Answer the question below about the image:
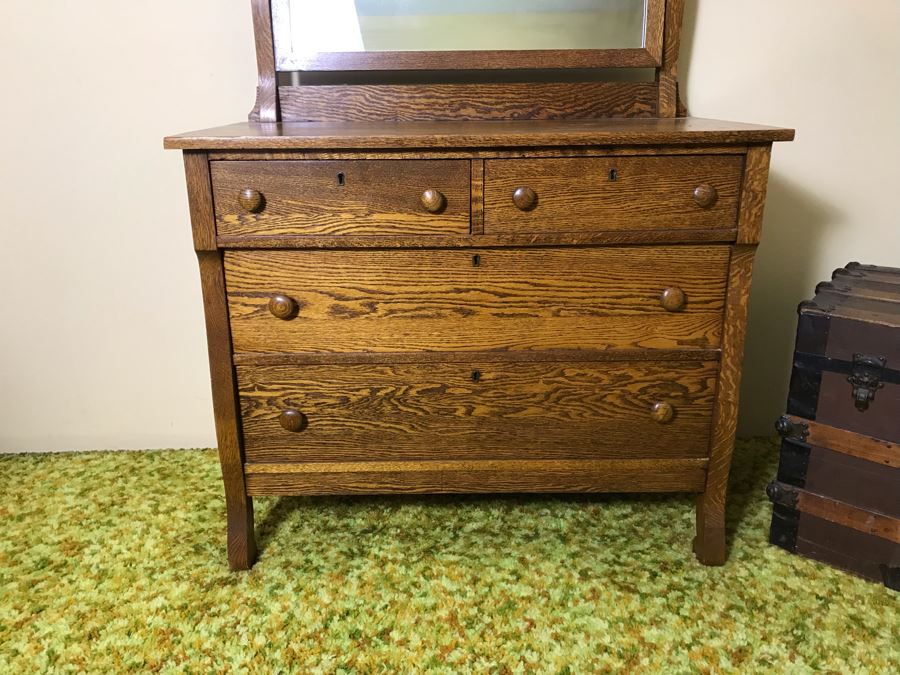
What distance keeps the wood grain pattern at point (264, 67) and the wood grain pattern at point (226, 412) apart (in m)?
0.50

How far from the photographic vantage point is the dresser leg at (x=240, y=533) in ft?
5.21

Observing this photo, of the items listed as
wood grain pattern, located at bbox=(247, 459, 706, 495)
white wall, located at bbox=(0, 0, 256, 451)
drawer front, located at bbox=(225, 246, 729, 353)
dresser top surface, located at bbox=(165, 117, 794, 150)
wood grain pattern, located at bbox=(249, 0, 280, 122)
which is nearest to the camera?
dresser top surface, located at bbox=(165, 117, 794, 150)

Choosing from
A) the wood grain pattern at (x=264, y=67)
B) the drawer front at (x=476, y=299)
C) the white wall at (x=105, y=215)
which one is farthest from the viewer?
the white wall at (x=105, y=215)

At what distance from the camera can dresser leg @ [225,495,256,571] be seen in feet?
5.21

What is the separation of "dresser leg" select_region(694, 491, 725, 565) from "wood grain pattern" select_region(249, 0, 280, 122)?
144 centimetres

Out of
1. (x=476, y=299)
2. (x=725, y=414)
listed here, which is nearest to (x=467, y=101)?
(x=476, y=299)

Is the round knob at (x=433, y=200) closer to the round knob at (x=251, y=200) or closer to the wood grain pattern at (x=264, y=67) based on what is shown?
the round knob at (x=251, y=200)

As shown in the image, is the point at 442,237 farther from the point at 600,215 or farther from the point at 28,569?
the point at 28,569

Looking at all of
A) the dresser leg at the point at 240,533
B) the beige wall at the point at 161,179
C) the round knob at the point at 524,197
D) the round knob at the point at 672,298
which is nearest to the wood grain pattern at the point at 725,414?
the round knob at the point at 672,298

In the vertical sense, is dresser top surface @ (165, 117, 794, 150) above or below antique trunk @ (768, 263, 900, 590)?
above

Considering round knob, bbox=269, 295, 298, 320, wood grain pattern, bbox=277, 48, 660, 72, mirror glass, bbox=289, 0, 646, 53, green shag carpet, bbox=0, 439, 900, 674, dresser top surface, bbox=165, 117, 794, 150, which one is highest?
mirror glass, bbox=289, 0, 646, 53

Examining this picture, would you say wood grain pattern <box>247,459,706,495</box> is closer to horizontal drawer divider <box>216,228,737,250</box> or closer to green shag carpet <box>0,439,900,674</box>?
green shag carpet <box>0,439,900,674</box>

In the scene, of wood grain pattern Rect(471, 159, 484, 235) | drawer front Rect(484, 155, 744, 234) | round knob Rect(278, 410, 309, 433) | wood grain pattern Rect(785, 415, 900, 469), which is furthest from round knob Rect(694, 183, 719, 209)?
round knob Rect(278, 410, 309, 433)

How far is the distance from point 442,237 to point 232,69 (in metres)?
0.92
